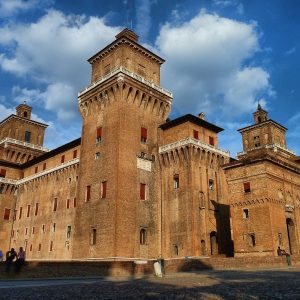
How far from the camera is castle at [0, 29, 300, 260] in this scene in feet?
118

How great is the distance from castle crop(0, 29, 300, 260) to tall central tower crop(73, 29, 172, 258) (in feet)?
0.37

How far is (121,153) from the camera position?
39312mm

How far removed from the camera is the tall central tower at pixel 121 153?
37500 millimetres

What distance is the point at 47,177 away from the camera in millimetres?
53156

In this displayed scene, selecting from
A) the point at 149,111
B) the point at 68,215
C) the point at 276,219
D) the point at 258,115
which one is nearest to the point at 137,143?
the point at 149,111

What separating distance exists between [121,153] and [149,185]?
17.1 ft

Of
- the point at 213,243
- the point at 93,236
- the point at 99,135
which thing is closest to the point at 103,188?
the point at 93,236

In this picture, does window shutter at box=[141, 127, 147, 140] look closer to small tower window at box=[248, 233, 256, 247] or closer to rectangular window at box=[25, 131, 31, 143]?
small tower window at box=[248, 233, 256, 247]

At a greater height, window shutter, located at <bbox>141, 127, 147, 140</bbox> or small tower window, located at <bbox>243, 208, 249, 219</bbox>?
window shutter, located at <bbox>141, 127, 147, 140</bbox>

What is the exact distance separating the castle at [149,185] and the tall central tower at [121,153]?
4.5 inches

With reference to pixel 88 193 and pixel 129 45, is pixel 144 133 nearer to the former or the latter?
pixel 88 193

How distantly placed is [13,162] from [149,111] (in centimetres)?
2965

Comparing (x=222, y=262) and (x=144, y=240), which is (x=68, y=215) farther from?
(x=222, y=262)

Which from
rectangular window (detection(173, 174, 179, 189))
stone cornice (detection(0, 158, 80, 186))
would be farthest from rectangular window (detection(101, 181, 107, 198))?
stone cornice (detection(0, 158, 80, 186))
